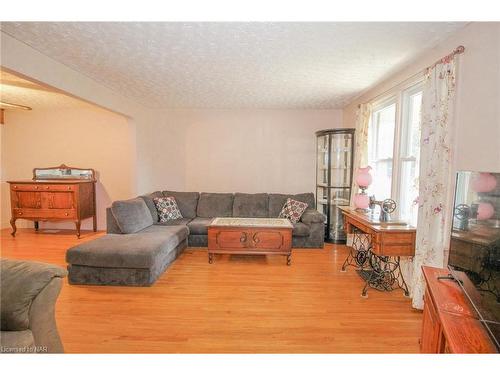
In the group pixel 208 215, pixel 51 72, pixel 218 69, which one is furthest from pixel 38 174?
pixel 218 69

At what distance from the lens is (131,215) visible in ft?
10.9

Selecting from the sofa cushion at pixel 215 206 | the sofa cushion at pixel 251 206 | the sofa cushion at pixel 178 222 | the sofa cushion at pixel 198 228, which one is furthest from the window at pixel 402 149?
the sofa cushion at pixel 178 222

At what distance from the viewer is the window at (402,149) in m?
2.65

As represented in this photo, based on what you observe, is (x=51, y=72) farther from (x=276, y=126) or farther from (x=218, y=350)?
(x=276, y=126)

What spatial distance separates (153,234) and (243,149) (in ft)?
7.93

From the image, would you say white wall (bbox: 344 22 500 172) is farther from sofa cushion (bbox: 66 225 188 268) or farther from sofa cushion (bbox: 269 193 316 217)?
sofa cushion (bbox: 66 225 188 268)

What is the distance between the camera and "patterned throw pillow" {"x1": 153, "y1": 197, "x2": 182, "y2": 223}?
4.03m

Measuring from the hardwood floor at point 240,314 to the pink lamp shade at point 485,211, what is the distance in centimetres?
114

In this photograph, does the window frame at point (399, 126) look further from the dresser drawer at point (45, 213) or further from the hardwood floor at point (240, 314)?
the dresser drawer at point (45, 213)

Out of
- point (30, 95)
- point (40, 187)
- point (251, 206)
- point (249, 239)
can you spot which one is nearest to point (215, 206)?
point (251, 206)

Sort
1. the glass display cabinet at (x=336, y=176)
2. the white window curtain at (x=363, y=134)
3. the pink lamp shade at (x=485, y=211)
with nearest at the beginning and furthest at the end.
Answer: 1. the pink lamp shade at (x=485, y=211)
2. the white window curtain at (x=363, y=134)
3. the glass display cabinet at (x=336, y=176)

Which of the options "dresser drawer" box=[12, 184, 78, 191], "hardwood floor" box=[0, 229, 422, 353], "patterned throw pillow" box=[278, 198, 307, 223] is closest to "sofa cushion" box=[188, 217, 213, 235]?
"hardwood floor" box=[0, 229, 422, 353]

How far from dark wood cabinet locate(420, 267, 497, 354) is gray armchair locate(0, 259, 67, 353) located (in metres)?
2.01
